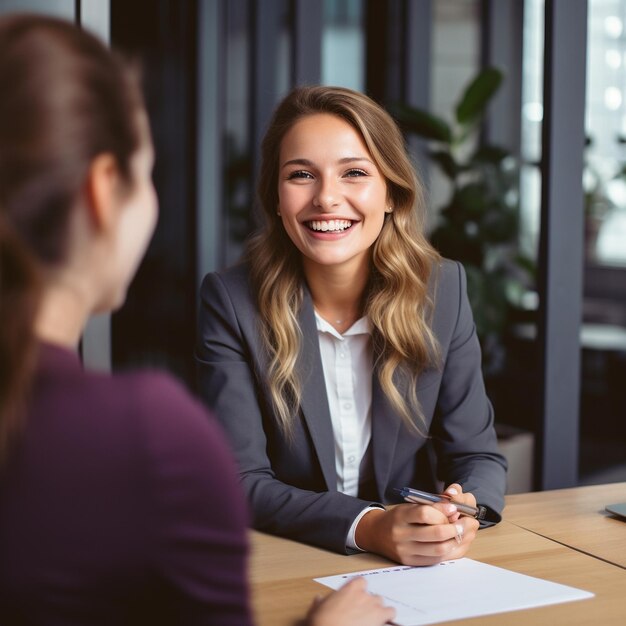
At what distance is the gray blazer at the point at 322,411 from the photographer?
198 centimetres

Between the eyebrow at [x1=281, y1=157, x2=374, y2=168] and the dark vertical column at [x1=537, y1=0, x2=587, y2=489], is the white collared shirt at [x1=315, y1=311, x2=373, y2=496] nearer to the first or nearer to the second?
the eyebrow at [x1=281, y1=157, x2=374, y2=168]

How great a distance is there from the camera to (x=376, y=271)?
7.37ft

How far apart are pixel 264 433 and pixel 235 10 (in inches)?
237

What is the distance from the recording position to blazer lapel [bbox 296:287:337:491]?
6.59 ft

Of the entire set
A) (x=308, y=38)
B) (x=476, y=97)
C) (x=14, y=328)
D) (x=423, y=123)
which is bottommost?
(x=14, y=328)

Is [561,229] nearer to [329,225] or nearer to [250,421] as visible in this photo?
[329,225]

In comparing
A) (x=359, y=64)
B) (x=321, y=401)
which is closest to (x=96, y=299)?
(x=321, y=401)

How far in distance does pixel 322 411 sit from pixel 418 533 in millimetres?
537

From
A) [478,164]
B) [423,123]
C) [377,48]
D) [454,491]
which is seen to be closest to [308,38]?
[423,123]

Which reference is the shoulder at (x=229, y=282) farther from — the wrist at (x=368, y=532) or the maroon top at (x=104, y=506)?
the maroon top at (x=104, y=506)

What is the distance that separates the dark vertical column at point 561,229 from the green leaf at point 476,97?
1.62 m

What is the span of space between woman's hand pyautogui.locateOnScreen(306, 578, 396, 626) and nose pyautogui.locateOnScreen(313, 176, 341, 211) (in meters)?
1.00

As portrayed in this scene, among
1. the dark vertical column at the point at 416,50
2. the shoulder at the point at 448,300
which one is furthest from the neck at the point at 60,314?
the dark vertical column at the point at 416,50

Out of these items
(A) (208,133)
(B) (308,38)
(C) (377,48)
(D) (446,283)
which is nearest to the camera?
(D) (446,283)
